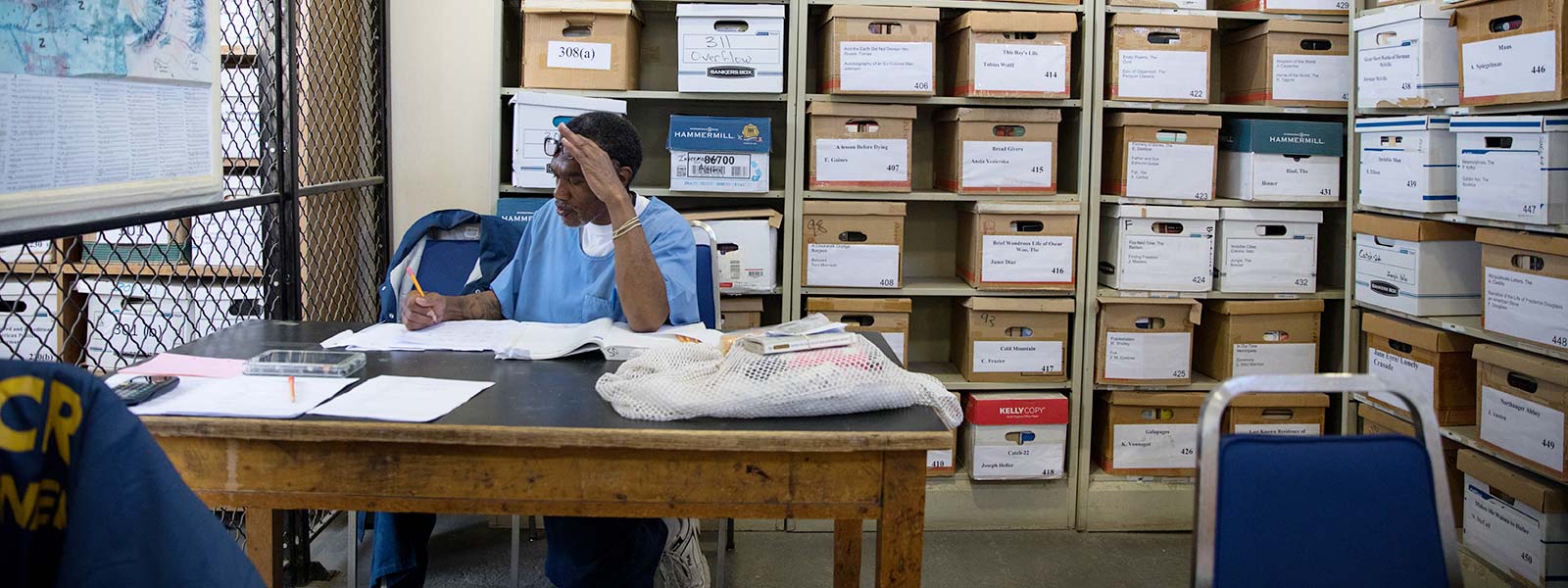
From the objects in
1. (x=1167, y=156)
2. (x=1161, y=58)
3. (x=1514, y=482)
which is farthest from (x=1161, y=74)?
(x=1514, y=482)

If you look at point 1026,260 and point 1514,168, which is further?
point 1026,260

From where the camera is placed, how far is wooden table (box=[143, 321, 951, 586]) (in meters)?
1.68

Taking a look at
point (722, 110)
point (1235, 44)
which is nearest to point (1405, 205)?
point (1235, 44)

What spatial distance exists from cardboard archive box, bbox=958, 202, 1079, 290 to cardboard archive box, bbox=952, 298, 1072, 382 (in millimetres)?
64

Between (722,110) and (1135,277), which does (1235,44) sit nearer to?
(1135,277)

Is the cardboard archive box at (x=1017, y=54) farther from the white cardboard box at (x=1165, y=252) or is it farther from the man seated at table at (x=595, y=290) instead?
the man seated at table at (x=595, y=290)

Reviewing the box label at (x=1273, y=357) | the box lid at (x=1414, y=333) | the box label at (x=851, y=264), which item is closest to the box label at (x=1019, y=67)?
the box label at (x=851, y=264)

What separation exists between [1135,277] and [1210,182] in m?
0.36

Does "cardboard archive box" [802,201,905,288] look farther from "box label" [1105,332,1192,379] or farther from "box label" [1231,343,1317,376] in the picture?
"box label" [1231,343,1317,376]

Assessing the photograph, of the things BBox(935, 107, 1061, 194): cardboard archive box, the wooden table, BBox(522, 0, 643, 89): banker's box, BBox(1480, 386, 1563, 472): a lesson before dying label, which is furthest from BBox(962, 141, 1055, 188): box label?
the wooden table

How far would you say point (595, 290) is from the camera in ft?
8.87

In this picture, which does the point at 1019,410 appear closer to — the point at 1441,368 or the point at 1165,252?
the point at 1165,252

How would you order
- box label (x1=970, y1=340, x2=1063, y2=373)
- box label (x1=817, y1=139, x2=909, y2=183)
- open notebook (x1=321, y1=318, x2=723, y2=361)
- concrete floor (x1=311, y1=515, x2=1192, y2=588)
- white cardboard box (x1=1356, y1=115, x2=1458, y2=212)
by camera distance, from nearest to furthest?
open notebook (x1=321, y1=318, x2=723, y2=361)
white cardboard box (x1=1356, y1=115, x2=1458, y2=212)
concrete floor (x1=311, y1=515, x2=1192, y2=588)
box label (x1=817, y1=139, x2=909, y2=183)
box label (x1=970, y1=340, x2=1063, y2=373)

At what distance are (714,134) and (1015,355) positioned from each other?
1.13 meters
